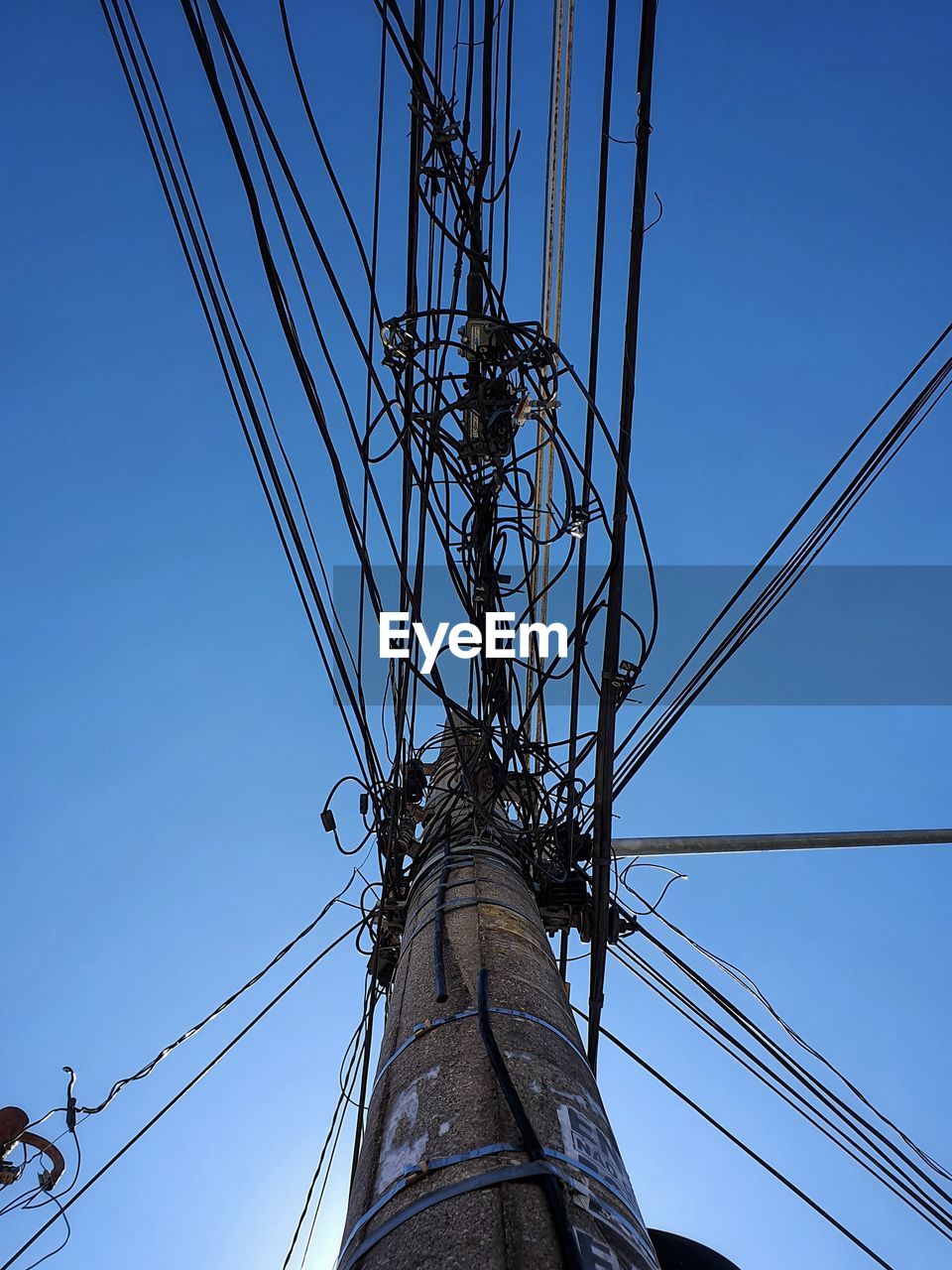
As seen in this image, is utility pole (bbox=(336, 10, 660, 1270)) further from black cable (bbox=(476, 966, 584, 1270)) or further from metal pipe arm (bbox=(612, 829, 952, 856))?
metal pipe arm (bbox=(612, 829, 952, 856))

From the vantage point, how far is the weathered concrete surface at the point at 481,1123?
1.61 metres

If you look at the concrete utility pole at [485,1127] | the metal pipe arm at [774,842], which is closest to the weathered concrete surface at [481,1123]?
the concrete utility pole at [485,1127]

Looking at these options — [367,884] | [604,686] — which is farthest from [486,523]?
[367,884]

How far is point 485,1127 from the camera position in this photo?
188cm

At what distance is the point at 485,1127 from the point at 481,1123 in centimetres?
2

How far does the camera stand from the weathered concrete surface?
161cm

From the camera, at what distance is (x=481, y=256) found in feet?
13.5

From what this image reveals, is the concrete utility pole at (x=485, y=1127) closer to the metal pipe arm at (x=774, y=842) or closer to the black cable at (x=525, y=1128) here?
the black cable at (x=525, y=1128)

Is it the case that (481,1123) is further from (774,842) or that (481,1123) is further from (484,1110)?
(774,842)

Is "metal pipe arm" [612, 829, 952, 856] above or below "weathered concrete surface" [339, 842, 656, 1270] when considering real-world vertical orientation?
above

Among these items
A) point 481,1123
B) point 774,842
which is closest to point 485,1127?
point 481,1123

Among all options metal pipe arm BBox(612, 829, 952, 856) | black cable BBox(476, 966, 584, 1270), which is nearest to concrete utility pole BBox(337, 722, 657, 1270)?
black cable BBox(476, 966, 584, 1270)

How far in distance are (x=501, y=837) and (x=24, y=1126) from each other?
344cm

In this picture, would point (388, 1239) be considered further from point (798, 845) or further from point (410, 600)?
point (798, 845)
